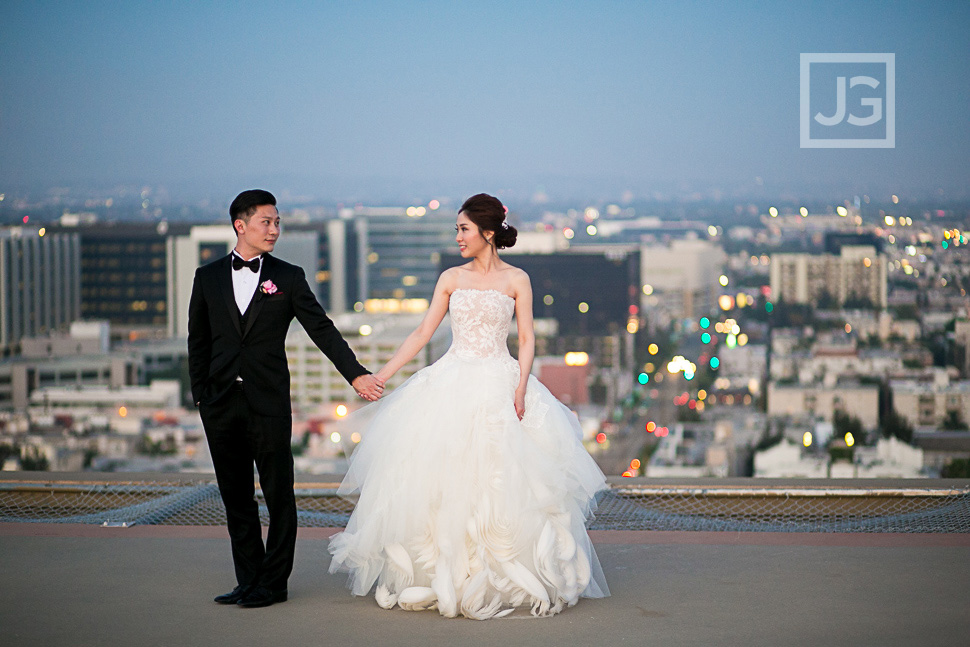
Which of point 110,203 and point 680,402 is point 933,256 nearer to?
point 680,402

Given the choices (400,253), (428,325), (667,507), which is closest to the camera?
(428,325)

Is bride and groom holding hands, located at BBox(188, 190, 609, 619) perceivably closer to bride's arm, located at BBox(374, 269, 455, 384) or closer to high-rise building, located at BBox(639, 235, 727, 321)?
bride's arm, located at BBox(374, 269, 455, 384)

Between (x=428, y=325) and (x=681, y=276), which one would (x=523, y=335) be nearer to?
(x=428, y=325)

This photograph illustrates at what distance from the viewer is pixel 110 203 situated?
6600 centimetres

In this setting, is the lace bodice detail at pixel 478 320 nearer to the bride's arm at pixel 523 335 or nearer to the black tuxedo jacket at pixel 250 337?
the bride's arm at pixel 523 335

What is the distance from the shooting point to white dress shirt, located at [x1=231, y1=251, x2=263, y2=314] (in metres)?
3.70

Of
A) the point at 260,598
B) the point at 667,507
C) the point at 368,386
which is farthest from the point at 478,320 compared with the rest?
the point at 667,507

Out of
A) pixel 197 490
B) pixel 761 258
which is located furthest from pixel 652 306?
pixel 197 490

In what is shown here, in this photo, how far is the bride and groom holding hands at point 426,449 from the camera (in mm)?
3520

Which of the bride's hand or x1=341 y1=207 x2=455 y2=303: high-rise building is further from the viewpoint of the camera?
x1=341 y1=207 x2=455 y2=303: high-rise building

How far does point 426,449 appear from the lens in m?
3.60

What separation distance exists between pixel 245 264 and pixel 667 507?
240 centimetres

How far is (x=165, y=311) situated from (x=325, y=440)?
36604 mm

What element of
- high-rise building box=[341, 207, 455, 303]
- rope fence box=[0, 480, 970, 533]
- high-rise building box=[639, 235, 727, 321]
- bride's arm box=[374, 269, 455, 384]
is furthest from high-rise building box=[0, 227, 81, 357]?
bride's arm box=[374, 269, 455, 384]
